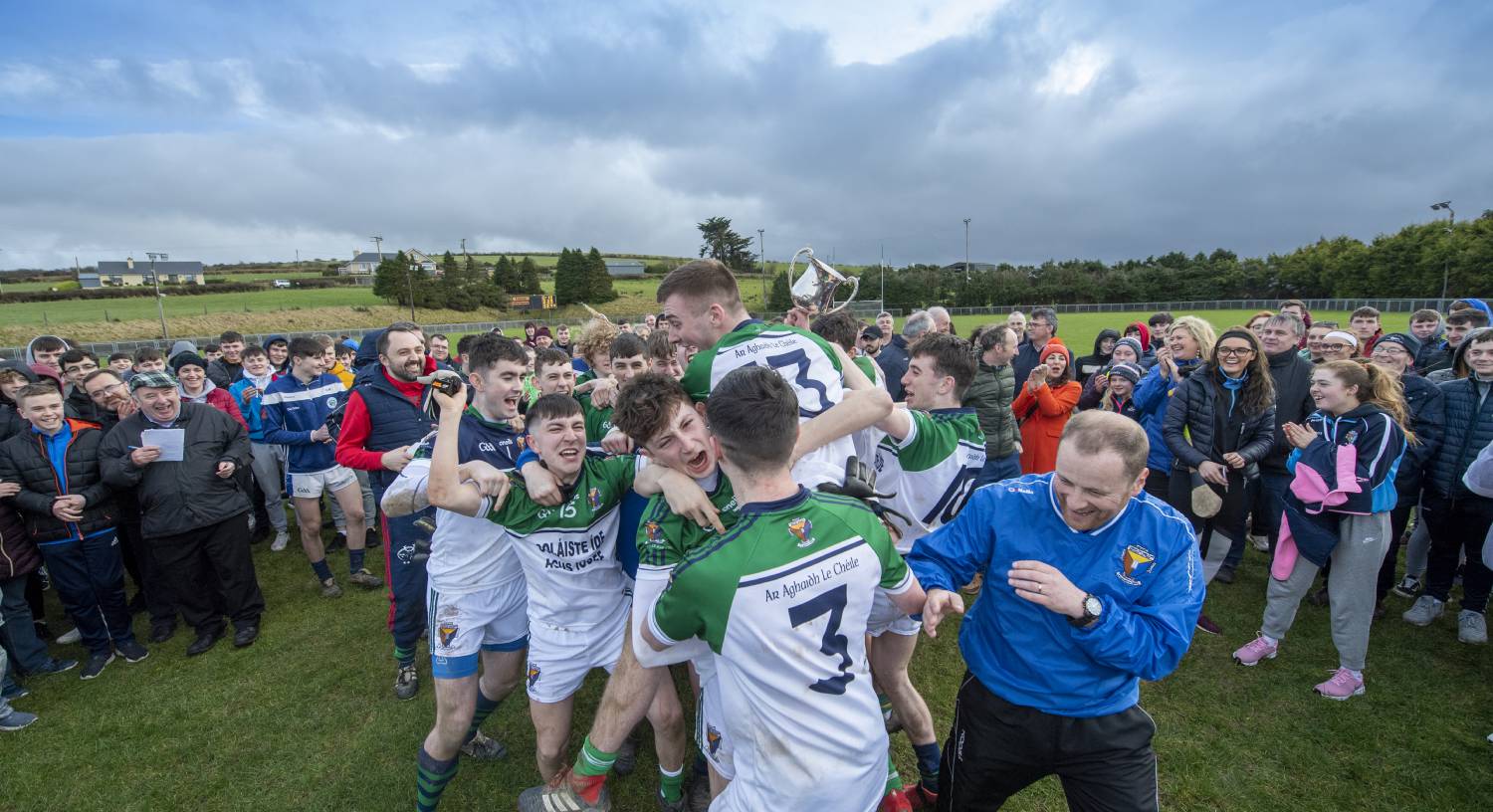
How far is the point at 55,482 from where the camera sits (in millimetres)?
4832

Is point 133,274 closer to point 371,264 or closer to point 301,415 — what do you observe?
point 371,264

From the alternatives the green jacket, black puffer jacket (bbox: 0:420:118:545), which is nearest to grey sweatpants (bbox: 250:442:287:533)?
black puffer jacket (bbox: 0:420:118:545)

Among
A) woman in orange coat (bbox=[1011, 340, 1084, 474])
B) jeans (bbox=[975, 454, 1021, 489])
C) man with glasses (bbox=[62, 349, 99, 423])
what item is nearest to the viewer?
man with glasses (bbox=[62, 349, 99, 423])

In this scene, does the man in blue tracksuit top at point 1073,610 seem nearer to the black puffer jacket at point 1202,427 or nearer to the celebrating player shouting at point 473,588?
the celebrating player shouting at point 473,588

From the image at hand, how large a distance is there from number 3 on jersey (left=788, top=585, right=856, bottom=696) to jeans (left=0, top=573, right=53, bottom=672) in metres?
6.33

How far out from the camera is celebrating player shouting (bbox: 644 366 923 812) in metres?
1.97

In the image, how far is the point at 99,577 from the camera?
5031 mm

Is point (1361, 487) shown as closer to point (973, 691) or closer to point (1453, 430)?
point (1453, 430)

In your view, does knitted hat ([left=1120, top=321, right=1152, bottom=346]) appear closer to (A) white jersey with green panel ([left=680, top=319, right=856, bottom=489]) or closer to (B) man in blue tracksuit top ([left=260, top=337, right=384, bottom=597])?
(A) white jersey with green panel ([left=680, top=319, right=856, bottom=489])

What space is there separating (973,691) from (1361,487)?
11.2ft

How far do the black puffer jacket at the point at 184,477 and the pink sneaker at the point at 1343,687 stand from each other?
852cm

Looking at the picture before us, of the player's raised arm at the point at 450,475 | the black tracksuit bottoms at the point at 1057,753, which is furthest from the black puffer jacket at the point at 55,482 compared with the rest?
the black tracksuit bottoms at the point at 1057,753

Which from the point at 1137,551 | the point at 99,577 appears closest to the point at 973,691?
the point at 1137,551

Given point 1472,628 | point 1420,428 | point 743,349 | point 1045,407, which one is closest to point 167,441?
point 743,349
